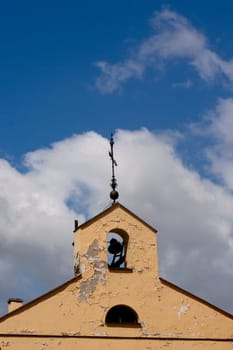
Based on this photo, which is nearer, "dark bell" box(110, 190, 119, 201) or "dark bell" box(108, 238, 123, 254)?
"dark bell" box(108, 238, 123, 254)

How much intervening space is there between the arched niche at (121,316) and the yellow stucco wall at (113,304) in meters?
0.14

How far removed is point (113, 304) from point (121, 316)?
A: 505 mm

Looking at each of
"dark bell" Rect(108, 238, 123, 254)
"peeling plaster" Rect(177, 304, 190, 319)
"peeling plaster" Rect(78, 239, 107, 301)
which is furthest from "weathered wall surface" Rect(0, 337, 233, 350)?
"dark bell" Rect(108, 238, 123, 254)

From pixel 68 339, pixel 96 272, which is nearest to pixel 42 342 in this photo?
pixel 68 339

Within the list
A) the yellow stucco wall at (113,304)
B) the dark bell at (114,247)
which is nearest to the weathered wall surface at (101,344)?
the yellow stucco wall at (113,304)

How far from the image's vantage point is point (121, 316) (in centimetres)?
2419

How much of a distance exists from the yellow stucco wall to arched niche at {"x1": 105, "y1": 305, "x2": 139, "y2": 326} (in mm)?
143

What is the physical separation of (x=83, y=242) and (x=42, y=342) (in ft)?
11.7

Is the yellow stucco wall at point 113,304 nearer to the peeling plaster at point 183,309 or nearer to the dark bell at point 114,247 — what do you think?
the peeling plaster at point 183,309

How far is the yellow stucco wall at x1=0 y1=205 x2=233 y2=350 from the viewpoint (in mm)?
23141

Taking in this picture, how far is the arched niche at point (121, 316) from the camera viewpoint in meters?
24.0

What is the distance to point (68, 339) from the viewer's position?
76.2ft

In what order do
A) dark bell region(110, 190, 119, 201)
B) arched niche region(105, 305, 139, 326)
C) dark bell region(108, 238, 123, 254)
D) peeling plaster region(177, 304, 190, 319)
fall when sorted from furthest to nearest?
1. dark bell region(110, 190, 119, 201)
2. dark bell region(108, 238, 123, 254)
3. peeling plaster region(177, 304, 190, 319)
4. arched niche region(105, 305, 139, 326)

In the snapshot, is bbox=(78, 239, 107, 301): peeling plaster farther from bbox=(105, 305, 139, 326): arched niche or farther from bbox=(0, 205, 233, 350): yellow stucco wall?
bbox=(105, 305, 139, 326): arched niche
